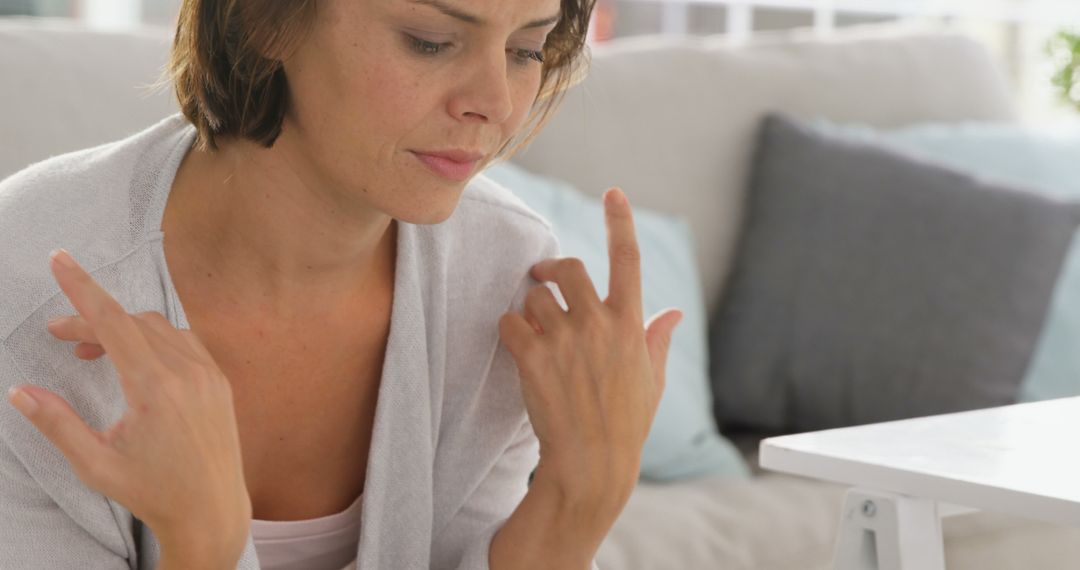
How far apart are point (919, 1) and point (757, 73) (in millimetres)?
1734

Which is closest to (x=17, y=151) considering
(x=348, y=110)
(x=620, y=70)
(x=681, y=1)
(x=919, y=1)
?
(x=348, y=110)

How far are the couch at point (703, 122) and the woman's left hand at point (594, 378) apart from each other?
48cm

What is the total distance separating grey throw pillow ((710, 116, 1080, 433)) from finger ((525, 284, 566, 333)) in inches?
41.7

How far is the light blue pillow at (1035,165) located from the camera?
7.98 ft

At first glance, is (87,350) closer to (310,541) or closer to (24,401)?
(24,401)

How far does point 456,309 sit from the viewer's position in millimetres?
1357

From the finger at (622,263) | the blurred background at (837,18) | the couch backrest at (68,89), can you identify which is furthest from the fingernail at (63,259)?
the blurred background at (837,18)

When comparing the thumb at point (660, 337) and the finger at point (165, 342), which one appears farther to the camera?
the thumb at point (660, 337)

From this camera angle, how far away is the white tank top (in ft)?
4.23

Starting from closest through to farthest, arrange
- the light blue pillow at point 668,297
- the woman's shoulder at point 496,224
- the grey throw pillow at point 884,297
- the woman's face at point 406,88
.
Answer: the woman's face at point 406,88, the woman's shoulder at point 496,224, the light blue pillow at point 668,297, the grey throw pillow at point 884,297

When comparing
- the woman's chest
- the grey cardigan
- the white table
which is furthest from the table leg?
the woman's chest

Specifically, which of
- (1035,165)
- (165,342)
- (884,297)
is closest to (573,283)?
(165,342)

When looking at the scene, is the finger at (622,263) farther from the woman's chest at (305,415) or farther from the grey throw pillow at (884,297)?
the grey throw pillow at (884,297)

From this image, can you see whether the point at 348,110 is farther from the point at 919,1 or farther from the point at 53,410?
the point at 919,1
